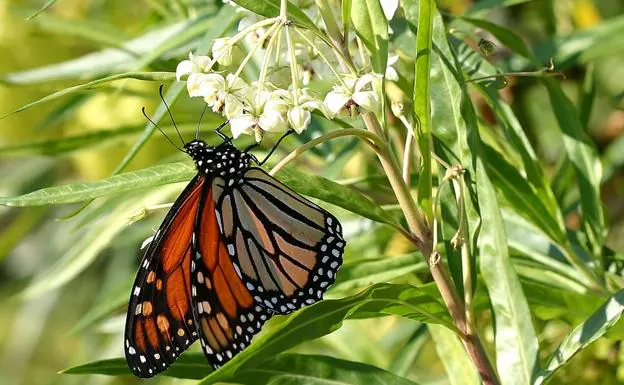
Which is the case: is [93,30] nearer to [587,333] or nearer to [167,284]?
[167,284]

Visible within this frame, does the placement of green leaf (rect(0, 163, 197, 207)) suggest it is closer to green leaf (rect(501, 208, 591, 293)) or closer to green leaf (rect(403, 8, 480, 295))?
green leaf (rect(403, 8, 480, 295))

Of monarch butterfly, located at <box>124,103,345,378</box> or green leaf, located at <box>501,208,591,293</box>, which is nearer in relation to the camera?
monarch butterfly, located at <box>124,103,345,378</box>

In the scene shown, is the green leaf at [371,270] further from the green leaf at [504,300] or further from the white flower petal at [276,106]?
the white flower petal at [276,106]

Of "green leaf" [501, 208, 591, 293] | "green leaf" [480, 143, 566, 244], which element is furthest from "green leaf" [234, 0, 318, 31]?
"green leaf" [501, 208, 591, 293]

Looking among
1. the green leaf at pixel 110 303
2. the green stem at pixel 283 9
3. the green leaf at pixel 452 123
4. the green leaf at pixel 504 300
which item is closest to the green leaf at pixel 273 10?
the green stem at pixel 283 9

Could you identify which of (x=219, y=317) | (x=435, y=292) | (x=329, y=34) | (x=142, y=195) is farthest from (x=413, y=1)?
(x=142, y=195)

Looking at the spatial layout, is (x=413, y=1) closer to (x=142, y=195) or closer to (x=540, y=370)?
(x=540, y=370)
